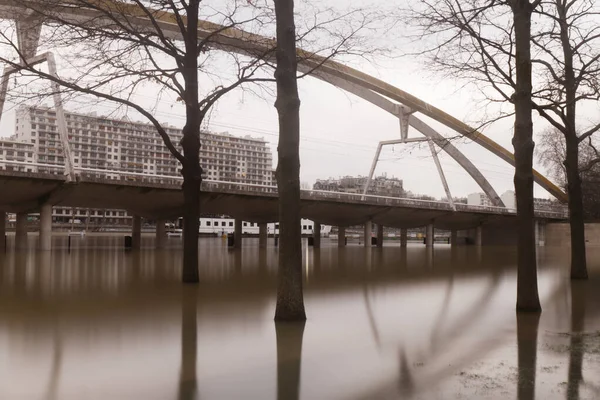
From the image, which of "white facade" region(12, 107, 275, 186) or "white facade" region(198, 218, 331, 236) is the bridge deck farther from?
"white facade" region(12, 107, 275, 186)

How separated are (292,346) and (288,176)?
2642mm

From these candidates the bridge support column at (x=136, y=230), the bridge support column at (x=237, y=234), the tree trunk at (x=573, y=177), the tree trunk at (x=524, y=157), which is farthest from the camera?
the bridge support column at (x=237, y=234)

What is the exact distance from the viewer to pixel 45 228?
32375mm

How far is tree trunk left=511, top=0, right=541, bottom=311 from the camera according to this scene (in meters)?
9.80

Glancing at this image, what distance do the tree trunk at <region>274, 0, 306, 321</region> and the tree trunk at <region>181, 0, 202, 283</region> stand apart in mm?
5838

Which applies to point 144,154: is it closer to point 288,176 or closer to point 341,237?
point 341,237

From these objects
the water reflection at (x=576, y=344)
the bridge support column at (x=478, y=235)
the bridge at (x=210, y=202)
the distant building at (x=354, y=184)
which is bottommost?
the bridge support column at (x=478, y=235)

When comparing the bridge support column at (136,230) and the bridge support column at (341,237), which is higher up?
the bridge support column at (136,230)

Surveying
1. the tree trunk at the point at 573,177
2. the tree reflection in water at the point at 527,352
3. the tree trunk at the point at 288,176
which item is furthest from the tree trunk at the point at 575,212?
the tree trunk at the point at 288,176

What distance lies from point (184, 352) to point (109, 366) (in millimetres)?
915

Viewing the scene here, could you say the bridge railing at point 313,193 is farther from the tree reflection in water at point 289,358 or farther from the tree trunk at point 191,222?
the tree reflection in water at point 289,358

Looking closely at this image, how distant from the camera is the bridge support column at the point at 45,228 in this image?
103ft

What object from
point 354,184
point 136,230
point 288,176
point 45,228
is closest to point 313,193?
point 136,230

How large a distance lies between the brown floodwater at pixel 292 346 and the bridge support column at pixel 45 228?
66.2ft
